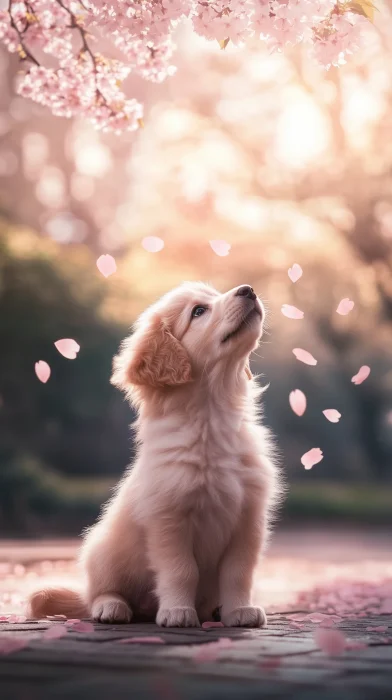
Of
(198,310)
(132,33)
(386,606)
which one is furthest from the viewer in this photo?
(386,606)

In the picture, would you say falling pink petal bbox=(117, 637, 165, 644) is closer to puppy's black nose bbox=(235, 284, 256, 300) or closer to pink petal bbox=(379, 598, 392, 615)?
puppy's black nose bbox=(235, 284, 256, 300)

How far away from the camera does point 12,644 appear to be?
8.65 feet

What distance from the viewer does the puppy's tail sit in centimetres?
371

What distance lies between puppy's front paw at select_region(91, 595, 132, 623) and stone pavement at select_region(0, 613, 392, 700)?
1.19ft

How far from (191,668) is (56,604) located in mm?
1637

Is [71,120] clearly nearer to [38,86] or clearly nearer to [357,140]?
[357,140]

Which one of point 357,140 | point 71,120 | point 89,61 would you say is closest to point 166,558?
point 89,61

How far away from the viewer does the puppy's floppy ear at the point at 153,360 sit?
11.3 feet

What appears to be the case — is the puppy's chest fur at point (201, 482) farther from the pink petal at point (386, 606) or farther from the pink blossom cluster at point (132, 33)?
the pink petal at point (386, 606)

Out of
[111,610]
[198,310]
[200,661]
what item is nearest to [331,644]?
[200,661]

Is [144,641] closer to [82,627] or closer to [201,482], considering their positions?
[82,627]

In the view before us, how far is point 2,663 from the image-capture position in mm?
2396

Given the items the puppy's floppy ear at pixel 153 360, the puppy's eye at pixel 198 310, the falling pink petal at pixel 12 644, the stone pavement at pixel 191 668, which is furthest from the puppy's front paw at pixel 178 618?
the puppy's eye at pixel 198 310

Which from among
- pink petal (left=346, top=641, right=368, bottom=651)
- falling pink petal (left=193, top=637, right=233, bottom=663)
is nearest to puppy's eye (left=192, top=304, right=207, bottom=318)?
falling pink petal (left=193, top=637, right=233, bottom=663)
